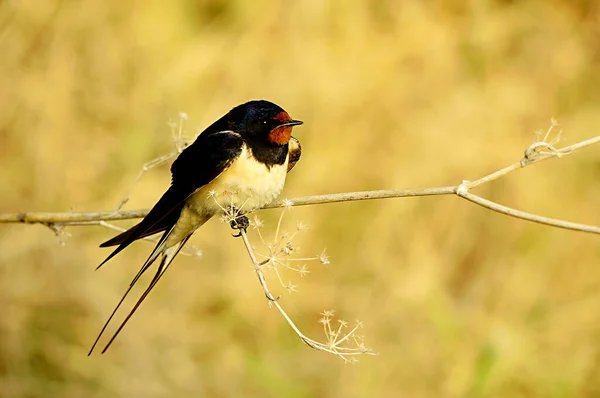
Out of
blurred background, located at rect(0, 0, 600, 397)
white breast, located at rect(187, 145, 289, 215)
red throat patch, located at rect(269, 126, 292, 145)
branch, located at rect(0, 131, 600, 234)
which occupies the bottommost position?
branch, located at rect(0, 131, 600, 234)

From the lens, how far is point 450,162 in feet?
14.8

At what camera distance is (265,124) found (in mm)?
2410

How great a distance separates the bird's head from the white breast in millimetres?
61

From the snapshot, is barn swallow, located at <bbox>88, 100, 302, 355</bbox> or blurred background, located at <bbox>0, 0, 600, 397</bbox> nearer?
barn swallow, located at <bbox>88, 100, 302, 355</bbox>

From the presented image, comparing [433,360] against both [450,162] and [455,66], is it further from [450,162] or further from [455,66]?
[455,66]

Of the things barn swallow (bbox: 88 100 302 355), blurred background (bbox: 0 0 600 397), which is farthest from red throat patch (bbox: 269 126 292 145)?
blurred background (bbox: 0 0 600 397)

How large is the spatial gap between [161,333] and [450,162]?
167cm

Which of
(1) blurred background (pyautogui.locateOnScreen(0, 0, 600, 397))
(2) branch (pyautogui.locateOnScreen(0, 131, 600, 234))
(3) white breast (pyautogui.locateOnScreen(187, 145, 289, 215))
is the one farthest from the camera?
(1) blurred background (pyautogui.locateOnScreen(0, 0, 600, 397))

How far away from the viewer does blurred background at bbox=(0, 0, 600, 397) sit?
13.1 ft

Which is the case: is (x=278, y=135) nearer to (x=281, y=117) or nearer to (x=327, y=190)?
(x=281, y=117)

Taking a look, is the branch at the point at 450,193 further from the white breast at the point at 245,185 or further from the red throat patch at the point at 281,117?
the red throat patch at the point at 281,117

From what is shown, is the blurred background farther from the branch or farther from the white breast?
the branch

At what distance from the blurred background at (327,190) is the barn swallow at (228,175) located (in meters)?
1.62

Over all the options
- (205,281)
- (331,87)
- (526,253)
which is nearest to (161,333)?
(205,281)
